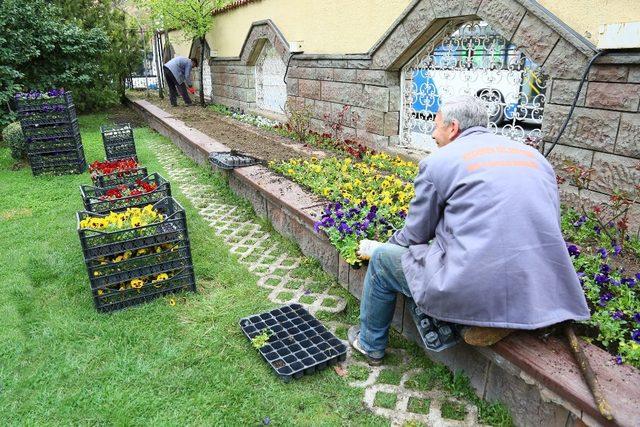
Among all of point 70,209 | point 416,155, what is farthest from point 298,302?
point 70,209

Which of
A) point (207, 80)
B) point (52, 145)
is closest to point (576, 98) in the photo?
point (52, 145)

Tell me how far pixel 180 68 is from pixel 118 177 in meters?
9.35

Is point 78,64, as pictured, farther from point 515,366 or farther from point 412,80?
point 515,366

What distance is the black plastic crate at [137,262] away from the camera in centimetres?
354

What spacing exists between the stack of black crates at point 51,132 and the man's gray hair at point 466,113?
7.07m

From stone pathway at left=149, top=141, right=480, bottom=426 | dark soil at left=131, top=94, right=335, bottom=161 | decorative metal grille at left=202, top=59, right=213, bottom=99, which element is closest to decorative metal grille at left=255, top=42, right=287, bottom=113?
dark soil at left=131, top=94, right=335, bottom=161

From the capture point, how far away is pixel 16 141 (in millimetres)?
8578

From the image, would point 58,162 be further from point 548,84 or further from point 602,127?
point 602,127

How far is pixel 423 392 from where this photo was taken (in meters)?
2.77

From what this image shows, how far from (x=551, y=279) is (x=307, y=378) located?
1.54 meters

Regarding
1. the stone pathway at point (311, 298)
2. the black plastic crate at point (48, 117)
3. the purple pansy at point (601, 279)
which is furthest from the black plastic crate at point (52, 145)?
the purple pansy at point (601, 279)

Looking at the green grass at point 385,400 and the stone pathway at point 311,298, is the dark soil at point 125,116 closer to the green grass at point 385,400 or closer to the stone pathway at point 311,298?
the stone pathway at point 311,298

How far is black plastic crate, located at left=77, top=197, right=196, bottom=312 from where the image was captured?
11.6 feet

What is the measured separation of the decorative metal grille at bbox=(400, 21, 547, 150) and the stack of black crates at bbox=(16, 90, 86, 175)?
17.7 ft
